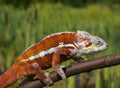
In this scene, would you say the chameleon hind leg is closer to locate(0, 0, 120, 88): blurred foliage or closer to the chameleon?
the chameleon

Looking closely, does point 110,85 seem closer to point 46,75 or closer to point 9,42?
point 46,75

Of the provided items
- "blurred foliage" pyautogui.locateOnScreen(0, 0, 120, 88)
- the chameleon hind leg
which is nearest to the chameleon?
the chameleon hind leg

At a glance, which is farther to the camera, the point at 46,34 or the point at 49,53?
the point at 46,34

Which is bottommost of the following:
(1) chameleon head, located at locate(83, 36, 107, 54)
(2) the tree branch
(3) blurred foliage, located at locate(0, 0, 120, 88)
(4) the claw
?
(3) blurred foliage, located at locate(0, 0, 120, 88)

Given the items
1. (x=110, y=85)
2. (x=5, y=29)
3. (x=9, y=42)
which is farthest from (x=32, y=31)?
(x=110, y=85)

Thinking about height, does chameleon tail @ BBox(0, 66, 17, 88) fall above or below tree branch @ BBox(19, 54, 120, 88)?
below

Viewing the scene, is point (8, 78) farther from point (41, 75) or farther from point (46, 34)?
point (46, 34)

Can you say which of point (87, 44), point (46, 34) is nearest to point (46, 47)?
point (87, 44)
